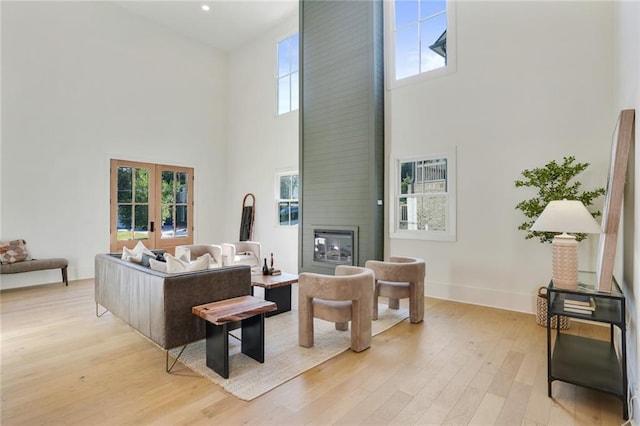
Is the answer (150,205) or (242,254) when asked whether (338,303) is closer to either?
(242,254)

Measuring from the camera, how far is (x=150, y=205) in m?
7.19

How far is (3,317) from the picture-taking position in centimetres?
396

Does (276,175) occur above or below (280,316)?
above

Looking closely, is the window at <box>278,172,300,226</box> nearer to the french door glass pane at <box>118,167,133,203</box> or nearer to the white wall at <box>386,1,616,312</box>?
the white wall at <box>386,1,616,312</box>

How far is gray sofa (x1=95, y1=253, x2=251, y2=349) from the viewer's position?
8.41ft

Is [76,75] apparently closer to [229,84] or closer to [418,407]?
[229,84]

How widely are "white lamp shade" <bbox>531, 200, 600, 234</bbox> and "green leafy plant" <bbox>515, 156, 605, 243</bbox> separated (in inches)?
50.4

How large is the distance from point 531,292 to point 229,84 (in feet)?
26.5

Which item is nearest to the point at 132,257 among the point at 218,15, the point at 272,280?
the point at 272,280

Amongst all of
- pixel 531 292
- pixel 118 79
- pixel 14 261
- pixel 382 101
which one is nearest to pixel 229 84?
pixel 118 79

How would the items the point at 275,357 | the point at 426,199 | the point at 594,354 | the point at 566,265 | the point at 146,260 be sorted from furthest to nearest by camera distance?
the point at 426,199 < the point at 146,260 < the point at 275,357 < the point at 594,354 < the point at 566,265

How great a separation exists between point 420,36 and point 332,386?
507 cm

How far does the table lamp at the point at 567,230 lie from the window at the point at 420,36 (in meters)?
3.12

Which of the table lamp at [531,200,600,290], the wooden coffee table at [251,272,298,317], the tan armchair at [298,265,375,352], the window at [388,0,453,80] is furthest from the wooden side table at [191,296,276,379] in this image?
the window at [388,0,453,80]
